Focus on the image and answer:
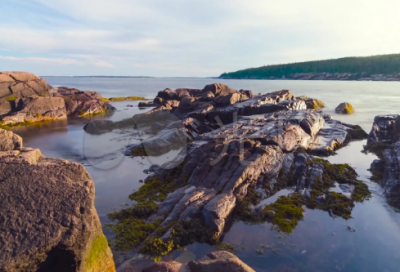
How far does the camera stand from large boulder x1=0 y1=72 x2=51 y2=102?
37094 millimetres

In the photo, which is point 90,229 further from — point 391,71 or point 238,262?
point 391,71

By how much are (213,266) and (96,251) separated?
2.83 metres

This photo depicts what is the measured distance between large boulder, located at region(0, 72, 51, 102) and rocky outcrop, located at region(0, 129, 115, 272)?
36464mm

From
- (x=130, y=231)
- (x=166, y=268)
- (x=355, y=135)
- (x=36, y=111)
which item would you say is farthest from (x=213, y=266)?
(x=36, y=111)

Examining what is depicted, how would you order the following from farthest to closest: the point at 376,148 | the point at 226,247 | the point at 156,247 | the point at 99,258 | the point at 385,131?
1. the point at 385,131
2. the point at 376,148
3. the point at 226,247
4. the point at 156,247
5. the point at 99,258

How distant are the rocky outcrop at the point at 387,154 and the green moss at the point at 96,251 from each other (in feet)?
41.6

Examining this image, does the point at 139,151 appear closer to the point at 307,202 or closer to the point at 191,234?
the point at 191,234

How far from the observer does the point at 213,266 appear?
6.62 meters

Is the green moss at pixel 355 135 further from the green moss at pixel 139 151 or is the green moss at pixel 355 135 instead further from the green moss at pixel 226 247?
the green moss at pixel 226 247

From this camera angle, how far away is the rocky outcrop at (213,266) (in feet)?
21.4

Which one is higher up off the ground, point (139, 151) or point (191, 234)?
point (191, 234)

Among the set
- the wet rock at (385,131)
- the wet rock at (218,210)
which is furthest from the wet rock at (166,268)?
the wet rock at (385,131)

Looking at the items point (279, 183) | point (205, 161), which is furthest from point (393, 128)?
point (205, 161)

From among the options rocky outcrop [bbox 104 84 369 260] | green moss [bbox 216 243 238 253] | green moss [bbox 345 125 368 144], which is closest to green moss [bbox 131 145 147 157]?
rocky outcrop [bbox 104 84 369 260]
